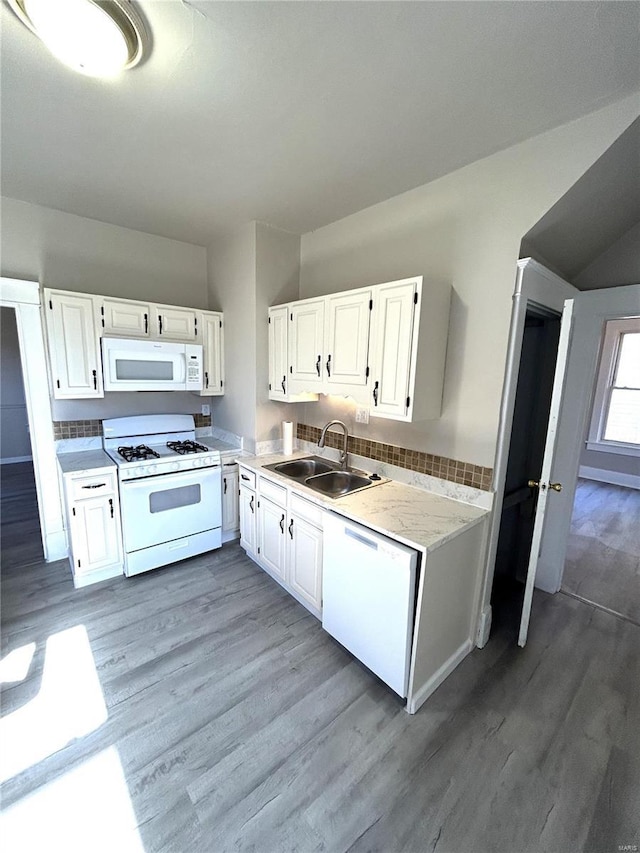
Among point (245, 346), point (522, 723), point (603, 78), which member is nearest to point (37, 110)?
point (245, 346)

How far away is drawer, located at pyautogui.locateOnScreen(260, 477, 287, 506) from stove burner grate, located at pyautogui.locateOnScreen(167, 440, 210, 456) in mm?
714

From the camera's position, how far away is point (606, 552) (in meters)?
3.29

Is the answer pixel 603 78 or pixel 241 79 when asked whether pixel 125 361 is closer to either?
pixel 241 79

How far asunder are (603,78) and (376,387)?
61.7 inches

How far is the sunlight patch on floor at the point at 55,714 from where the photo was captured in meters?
1.51

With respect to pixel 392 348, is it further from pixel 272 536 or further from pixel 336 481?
pixel 272 536

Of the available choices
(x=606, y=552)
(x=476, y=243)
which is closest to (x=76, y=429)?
(x=476, y=243)

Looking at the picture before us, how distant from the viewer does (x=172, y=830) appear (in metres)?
1.26

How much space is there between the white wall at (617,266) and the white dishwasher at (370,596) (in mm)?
2326

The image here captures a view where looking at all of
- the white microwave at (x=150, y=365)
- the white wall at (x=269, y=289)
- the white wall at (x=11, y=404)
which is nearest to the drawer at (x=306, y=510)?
the white wall at (x=269, y=289)

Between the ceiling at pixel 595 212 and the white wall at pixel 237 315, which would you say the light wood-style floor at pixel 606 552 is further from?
the white wall at pixel 237 315

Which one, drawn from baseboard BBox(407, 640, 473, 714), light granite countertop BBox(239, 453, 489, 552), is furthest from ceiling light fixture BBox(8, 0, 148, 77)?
baseboard BBox(407, 640, 473, 714)

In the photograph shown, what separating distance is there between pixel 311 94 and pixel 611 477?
20.6ft

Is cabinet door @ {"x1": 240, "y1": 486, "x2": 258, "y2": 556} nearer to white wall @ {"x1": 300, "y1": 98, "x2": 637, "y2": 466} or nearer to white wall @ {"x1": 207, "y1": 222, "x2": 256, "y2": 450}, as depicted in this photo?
white wall @ {"x1": 207, "y1": 222, "x2": 256, "y2": 450}
